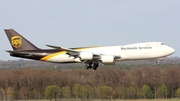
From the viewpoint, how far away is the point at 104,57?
6328 centimetres

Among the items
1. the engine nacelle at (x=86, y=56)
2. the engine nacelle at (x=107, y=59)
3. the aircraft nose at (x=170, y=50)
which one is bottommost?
the engine nacelle at (x=107, y=59)

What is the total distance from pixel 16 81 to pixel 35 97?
12096mm

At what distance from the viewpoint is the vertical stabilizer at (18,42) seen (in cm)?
6994

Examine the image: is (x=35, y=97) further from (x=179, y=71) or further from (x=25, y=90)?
(x=179, y=71)

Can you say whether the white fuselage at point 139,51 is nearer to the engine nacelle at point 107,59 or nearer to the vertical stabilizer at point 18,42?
the engine nacelle at point 107,59

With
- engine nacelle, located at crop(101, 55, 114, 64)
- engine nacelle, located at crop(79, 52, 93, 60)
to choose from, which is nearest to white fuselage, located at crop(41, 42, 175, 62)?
engine nacelle, located at crop(101, 55, 114, 64)

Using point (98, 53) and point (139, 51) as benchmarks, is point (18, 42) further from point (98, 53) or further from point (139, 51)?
point (139, 51)

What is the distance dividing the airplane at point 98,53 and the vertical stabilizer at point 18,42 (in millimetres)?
185

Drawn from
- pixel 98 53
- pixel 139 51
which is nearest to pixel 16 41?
pixel 98 53

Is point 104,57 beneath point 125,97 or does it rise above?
above

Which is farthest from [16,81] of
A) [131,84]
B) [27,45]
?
[27,45]

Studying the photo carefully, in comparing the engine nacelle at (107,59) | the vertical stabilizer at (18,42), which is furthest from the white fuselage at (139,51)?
the vertical stabilizer at (18,42)

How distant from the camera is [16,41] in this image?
71.1 m

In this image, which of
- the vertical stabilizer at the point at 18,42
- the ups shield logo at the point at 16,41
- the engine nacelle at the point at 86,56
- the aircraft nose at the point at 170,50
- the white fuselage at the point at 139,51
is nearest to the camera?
the white fuselage at the point at 139,51
